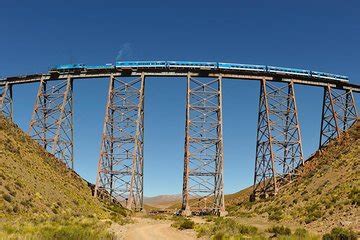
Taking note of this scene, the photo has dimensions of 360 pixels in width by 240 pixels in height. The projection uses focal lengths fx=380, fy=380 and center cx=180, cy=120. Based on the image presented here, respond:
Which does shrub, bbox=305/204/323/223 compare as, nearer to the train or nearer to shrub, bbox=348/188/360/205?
shrub, bbox=348/188/360/205

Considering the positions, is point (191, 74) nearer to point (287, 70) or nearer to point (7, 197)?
point (287, 70)

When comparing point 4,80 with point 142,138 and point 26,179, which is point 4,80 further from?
point 26,179

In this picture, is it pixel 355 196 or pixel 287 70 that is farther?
pixel 287 70

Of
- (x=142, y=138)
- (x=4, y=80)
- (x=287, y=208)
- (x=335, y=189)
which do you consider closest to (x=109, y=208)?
(x=142, y=138)

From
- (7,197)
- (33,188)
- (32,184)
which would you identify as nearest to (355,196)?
(7,197)

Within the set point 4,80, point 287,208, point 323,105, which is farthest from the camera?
point 4,80
